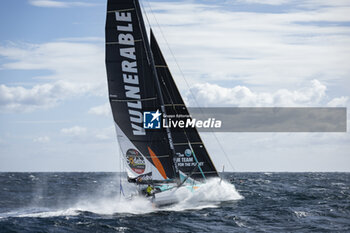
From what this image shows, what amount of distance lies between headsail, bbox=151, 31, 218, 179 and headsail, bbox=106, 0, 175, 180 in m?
2.81

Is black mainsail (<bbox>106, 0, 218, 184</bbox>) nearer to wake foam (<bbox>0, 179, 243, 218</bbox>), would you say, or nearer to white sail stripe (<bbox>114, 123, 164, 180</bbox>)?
white sail stripe (<bbox>114, 123, 164, 180</bbox>)

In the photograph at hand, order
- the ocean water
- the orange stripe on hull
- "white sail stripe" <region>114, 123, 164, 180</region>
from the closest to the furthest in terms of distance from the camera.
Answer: the ocean water
"white sail stripe" <region>114, 123, 164, 180</region>
the orange stripe on hull

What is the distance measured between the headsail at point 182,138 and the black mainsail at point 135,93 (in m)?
→ 2.35

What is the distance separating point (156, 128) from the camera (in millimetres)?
26469

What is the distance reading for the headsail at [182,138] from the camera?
29.5m

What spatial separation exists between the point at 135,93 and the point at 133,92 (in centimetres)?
12

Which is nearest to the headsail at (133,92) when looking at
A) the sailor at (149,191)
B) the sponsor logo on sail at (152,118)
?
the sponsor logo on sail at (152,118)

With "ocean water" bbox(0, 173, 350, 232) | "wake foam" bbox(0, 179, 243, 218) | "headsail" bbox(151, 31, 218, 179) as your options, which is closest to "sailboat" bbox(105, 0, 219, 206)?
"wake foam" bbox(0, 179, 243, 218)

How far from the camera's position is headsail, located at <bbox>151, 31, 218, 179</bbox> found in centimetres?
2950

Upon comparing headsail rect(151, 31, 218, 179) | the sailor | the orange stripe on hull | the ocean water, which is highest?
headsail rect(151, 31, 218, 179)

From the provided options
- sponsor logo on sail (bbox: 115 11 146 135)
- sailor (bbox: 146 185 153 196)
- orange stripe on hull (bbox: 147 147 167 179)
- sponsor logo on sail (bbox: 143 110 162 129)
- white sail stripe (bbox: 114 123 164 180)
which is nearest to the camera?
sponsor logo on sail (bbox: 115 11 146 135)

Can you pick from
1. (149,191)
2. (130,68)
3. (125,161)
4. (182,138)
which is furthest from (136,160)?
(130,68)

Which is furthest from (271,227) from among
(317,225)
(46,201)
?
(46,201)

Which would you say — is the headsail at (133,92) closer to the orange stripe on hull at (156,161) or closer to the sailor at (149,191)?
the orange stripe on hull at (156,161)
